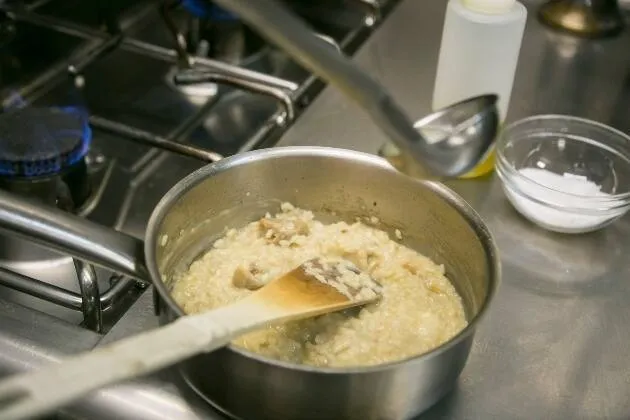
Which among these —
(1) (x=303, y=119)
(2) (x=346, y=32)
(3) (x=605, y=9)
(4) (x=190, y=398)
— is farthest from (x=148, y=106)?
(3) (x=605, y=9)

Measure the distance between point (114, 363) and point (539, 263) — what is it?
0.45m

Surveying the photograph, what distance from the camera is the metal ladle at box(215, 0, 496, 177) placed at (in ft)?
1.32

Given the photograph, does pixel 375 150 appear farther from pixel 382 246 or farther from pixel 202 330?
pixel 202 330

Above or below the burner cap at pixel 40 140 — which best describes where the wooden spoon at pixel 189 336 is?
above

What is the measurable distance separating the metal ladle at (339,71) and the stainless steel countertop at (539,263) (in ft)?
0.69

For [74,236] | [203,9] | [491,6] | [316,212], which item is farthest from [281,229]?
[203,9]

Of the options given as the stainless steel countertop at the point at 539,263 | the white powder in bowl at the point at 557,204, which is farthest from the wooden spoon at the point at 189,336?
the white powder in bowl at the point at 557,204

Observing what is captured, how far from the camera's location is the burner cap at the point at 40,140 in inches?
30.8

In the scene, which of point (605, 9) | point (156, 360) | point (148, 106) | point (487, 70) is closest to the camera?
point (156, 360)

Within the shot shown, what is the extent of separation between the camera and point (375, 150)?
0.88m

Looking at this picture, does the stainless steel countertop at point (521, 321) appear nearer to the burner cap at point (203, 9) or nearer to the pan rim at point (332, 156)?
the pan rim at point (332, 156)

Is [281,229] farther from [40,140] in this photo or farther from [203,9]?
[203,9]

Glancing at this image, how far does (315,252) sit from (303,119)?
10.7 inches

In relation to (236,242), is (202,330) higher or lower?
higher
